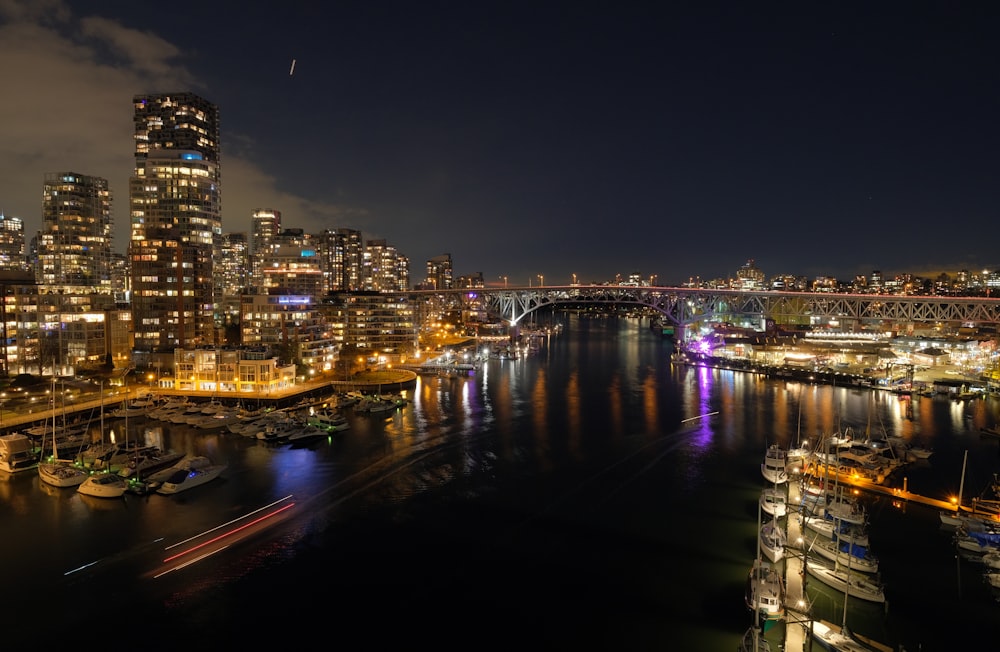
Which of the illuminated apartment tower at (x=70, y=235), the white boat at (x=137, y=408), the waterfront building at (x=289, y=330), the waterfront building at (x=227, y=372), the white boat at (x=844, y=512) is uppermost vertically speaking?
the illuminated apartment tower at (x=70, y=235)

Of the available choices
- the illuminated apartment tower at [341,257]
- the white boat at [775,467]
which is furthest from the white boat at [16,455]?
the illuminated apartment tower at [341,257]

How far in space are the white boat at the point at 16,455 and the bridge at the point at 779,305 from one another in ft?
111

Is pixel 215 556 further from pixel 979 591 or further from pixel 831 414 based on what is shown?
pixel 831 414

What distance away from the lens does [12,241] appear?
161ft

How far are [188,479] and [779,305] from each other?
46.0 metres

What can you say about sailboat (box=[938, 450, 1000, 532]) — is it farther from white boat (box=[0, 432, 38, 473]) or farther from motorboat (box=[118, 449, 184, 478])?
white boat (box=[0, 432, 38, 473])

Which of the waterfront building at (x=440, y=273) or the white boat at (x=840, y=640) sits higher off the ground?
the waterfront building at (x=440, y=273)

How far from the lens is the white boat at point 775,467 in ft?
37.2

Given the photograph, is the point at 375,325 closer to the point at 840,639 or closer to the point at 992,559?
the point at 992,559

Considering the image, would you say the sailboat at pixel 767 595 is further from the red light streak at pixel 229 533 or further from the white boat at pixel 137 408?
the white boat at pixel 137 408

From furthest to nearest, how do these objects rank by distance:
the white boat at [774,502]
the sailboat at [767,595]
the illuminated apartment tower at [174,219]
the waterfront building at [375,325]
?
the waterfront building at [375,325]
the illuminated apartment tower at [174,219]
the white boat at [774,502]
the sailboat at [767,595]

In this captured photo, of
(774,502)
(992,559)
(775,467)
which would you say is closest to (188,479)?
(774,502)

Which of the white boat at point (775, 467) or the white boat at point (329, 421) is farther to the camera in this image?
the white boat at point (329, 421)

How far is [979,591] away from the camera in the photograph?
25.3 feet
